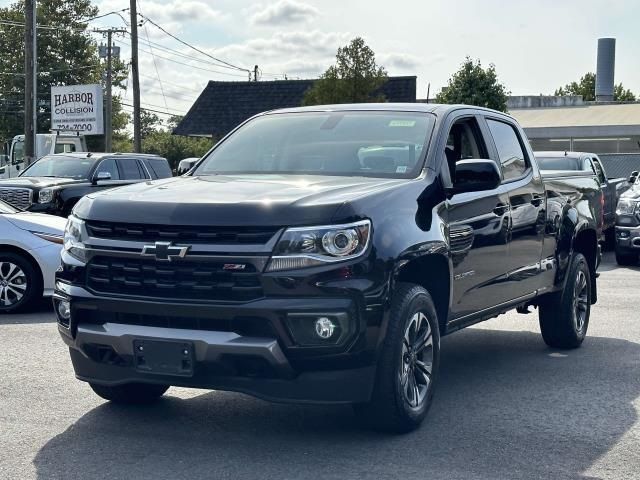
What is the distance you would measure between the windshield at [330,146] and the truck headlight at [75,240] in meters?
1.19

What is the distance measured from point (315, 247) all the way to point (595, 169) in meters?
14.7

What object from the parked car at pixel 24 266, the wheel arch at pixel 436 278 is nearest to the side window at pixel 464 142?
the wheel arch at pixel 436 278

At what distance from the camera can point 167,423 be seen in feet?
18.9

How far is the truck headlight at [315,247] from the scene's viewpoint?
484 cm

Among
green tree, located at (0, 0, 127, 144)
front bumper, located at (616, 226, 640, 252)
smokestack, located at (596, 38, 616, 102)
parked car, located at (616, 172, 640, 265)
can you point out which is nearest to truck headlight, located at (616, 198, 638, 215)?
parked car, located at (616, 172, 640, 265)

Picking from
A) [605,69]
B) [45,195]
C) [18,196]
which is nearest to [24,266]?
[45,195]

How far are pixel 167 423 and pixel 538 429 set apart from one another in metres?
2.12

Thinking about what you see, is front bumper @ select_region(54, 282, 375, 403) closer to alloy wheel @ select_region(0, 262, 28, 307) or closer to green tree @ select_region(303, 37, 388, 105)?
alloy wheel @ select_region(0, 262, 28, 307)

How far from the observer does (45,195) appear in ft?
54.7

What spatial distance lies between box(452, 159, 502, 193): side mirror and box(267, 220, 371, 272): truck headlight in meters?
1.32

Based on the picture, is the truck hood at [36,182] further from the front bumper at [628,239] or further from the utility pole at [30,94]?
the utility pole at [30,94]

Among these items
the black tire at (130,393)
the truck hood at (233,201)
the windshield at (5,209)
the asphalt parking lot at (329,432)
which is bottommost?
the asphalt parking lot at (329,432)

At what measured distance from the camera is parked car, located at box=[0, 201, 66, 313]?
10.1 metres

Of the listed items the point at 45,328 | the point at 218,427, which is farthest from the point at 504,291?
the point at 45,328
